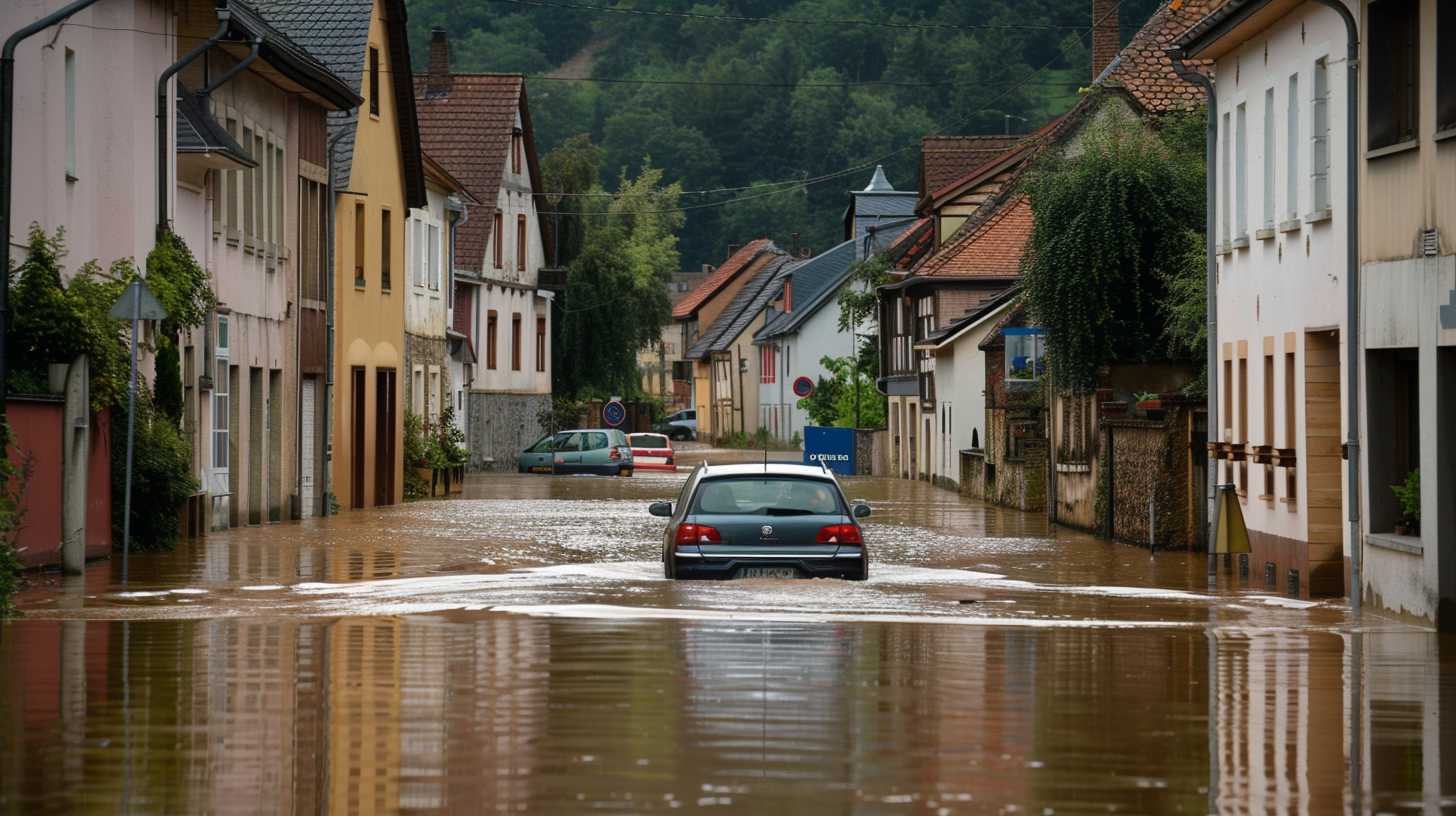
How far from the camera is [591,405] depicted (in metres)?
84.7

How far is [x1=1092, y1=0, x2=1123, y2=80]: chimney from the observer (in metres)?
62.5

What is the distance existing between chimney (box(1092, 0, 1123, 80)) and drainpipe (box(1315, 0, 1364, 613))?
1622 inches

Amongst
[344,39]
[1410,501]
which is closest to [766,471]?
[1410,501]

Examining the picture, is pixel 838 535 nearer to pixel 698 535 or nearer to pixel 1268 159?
pixel 698 535

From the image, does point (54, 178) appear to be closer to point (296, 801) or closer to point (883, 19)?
point (296, 801)

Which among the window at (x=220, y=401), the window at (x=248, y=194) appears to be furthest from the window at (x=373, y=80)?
the window at (x=220, y=401)

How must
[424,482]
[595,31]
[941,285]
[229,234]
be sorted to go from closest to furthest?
1. [229,234]
2. [424,482]
3. [941,285]
4. [595,31]

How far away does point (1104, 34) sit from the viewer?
6350 centimetres

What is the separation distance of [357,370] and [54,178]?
1930 centimetres

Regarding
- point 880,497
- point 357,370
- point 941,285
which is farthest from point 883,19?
point 357,370

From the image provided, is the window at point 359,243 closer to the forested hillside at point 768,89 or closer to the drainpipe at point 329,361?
the drainpipe at point 329,361

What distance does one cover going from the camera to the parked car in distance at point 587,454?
6994 cm

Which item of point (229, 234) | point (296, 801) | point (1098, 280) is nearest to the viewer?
point (296, 801)

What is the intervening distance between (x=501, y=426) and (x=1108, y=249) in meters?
39.7
